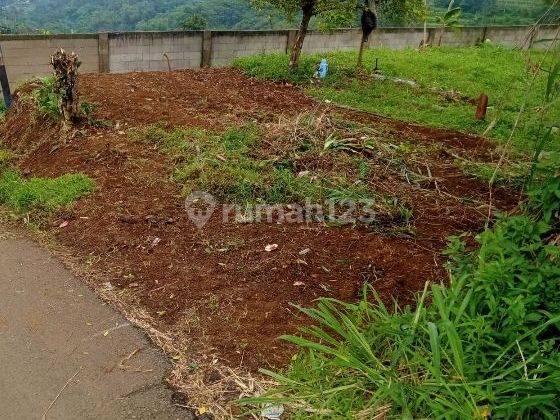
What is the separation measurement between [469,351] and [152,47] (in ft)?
34.2

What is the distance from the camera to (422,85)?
9.34 m

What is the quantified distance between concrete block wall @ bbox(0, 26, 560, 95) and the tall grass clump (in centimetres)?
810

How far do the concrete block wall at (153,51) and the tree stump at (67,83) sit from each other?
18.0ft

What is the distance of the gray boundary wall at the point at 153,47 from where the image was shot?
32.6ft

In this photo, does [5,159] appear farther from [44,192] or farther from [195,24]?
[195,24]

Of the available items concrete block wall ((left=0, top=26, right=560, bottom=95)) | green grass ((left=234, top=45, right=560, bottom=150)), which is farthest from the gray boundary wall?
green grass ((left=234, top=45, right=560, bottom=150))

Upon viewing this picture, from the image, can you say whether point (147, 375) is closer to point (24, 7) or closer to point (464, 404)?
point (464, 404)

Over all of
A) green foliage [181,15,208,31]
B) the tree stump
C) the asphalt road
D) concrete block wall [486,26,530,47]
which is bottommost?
the asphalt road

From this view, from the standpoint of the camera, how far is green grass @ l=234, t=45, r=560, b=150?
6961 millimetres

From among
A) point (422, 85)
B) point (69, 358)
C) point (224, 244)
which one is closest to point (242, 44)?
point (422, 85)

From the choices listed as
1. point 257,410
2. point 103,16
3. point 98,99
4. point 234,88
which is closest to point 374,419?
point 257,410

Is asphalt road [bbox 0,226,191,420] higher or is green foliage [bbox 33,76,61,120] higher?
green foliage [bbox 33,76,61,120]

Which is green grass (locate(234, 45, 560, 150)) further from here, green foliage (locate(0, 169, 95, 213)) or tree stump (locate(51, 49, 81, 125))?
green foliage (locate(0, 169, 95, 213))

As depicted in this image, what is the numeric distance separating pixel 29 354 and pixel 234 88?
578cm
